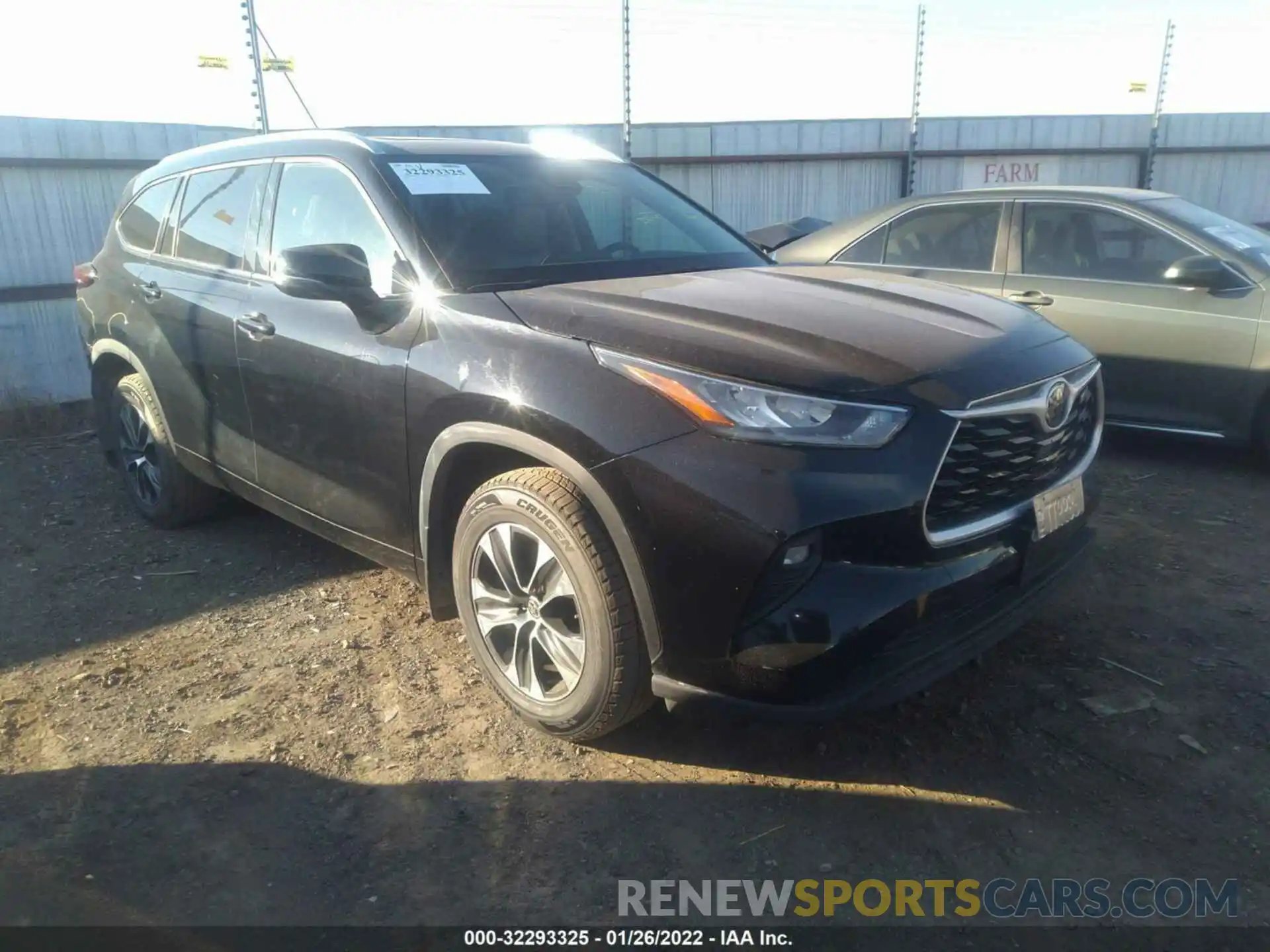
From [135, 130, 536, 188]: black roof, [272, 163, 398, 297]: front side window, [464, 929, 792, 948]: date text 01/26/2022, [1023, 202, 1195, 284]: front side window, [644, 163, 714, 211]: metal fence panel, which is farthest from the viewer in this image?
[644, 163, 714, 211]: metal fence panel

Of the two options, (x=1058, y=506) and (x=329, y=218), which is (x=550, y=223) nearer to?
(x=329, y=218)

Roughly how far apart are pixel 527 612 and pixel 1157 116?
1170 cm

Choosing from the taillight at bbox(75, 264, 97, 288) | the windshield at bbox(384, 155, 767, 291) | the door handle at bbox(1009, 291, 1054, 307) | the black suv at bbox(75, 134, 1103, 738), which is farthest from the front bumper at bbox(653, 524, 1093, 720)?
the taillight at bbox(75, 264, 97, 288)

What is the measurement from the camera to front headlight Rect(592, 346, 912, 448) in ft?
7.76

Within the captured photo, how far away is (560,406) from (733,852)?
4.06ft

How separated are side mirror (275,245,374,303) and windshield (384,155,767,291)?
0.27m

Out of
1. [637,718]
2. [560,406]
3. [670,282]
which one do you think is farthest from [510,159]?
[637,718]

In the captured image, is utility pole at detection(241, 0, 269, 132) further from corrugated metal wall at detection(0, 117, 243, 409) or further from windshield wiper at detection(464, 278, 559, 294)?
windshield wiper at detection(464, 278, 559, 294)

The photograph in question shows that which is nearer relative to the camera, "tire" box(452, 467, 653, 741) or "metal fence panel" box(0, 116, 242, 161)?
"tire" box(452, 467, 653, 741)

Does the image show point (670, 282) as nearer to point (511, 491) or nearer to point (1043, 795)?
point (511, 491)

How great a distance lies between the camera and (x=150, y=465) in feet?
16.0

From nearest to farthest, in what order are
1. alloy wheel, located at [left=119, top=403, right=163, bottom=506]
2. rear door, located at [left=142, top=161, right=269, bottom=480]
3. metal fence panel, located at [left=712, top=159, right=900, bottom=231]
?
rear door, located at [left=142, top=161, right=269, bottom=480] < alloy wheel, located at [left=119, top=403, right=163, bottom=506] < metal fence panel, located at [left=712, top=159, right=900, bottom=231]

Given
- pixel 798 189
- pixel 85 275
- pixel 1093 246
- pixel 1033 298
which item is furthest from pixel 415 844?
pixel 798 189

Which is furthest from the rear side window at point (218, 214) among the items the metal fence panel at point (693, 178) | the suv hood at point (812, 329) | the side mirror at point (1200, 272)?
the metal fence panel at point (693, 178)
